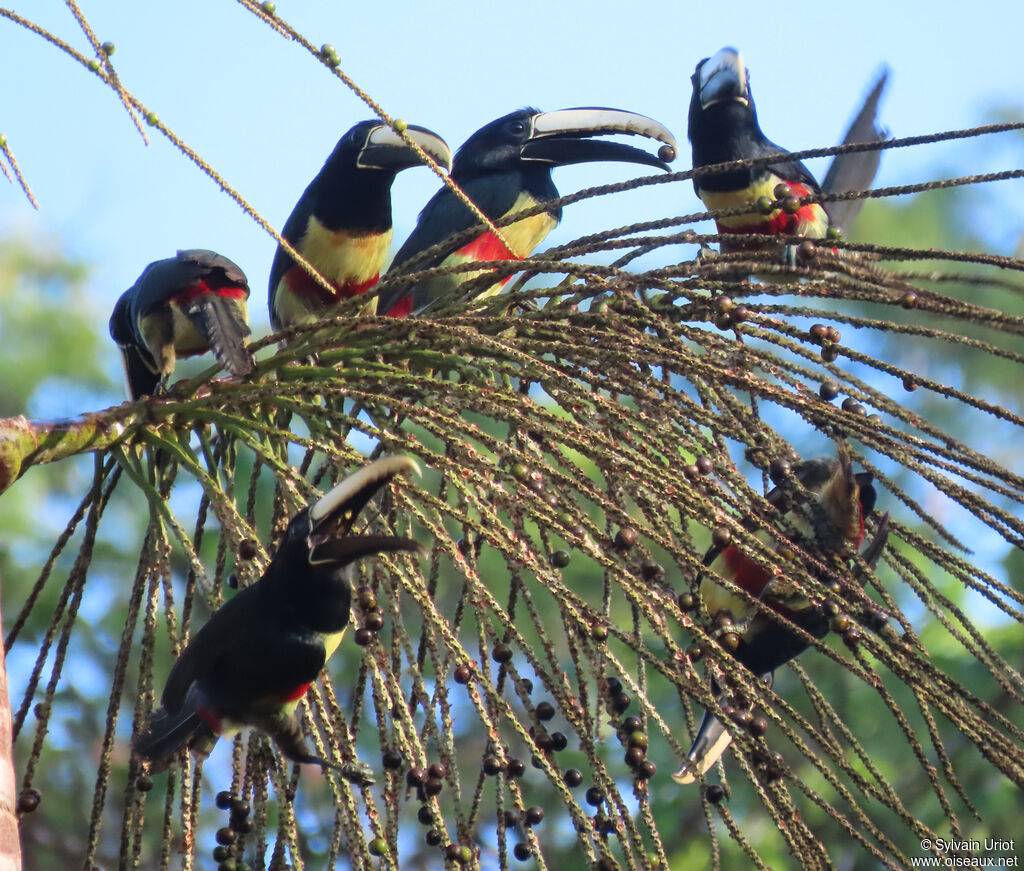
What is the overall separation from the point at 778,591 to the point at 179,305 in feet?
4.46

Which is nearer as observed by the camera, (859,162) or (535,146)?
(859,162)

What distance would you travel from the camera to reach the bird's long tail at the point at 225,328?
1875 mm

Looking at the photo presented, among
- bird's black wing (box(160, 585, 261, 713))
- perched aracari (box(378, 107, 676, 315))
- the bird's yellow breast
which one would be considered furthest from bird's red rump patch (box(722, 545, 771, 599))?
the bird's yellow breast

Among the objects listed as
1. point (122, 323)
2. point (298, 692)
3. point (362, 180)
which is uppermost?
point (362, 180)

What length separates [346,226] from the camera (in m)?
3.40

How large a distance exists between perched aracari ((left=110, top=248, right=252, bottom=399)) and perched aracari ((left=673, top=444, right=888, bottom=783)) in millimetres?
986

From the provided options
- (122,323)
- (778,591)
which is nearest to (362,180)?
(122,323)

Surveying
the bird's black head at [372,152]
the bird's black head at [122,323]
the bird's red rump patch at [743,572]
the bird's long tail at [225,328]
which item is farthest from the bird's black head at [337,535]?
the bird's black head at [372,152]

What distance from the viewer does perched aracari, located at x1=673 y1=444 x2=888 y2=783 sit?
187cm

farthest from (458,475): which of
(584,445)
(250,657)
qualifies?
(250,657)

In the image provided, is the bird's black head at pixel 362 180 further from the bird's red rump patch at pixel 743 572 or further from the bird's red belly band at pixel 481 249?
the bird's red rump patch at pixel 743 572

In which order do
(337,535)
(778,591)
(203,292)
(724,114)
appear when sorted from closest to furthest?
1. (337,535)
2. (778,591)
3. (203,292)
4. (724,114)

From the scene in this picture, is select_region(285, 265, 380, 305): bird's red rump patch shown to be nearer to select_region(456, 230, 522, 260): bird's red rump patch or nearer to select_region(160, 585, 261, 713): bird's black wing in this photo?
select_region(456, 230, 522, 260): bird's red rump patch

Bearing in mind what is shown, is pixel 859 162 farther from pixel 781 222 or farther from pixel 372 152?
pixel 372 152
